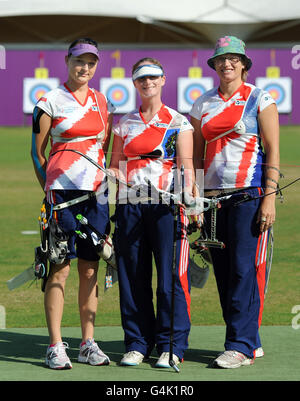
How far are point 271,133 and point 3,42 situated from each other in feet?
77.8

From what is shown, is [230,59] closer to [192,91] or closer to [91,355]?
[91,355]

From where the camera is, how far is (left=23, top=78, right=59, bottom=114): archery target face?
927 inches

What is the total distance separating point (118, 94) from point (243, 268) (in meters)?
20.8

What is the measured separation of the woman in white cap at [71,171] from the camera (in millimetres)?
3854

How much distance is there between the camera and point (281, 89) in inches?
934

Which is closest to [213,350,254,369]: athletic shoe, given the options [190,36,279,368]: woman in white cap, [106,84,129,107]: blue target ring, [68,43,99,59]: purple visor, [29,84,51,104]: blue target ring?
[190,36,279,368]: woman in white cap

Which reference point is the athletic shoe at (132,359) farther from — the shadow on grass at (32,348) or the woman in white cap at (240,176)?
the woman in white cap at (240,176)

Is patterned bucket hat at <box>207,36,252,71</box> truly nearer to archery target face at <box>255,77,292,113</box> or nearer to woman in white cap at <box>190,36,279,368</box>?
woman in white cap at <box>190,36,279,368</box>

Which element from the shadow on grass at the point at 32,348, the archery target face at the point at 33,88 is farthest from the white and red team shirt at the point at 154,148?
the archery target face at the point at 33,88

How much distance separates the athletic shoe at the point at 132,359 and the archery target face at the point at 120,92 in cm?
1988

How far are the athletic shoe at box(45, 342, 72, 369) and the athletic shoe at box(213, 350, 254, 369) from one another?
2.12 feet

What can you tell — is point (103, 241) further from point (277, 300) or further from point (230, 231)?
point (277, 300)

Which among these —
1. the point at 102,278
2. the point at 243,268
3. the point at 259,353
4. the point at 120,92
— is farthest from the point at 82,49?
the point at 120,92

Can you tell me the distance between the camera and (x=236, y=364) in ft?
12.5
